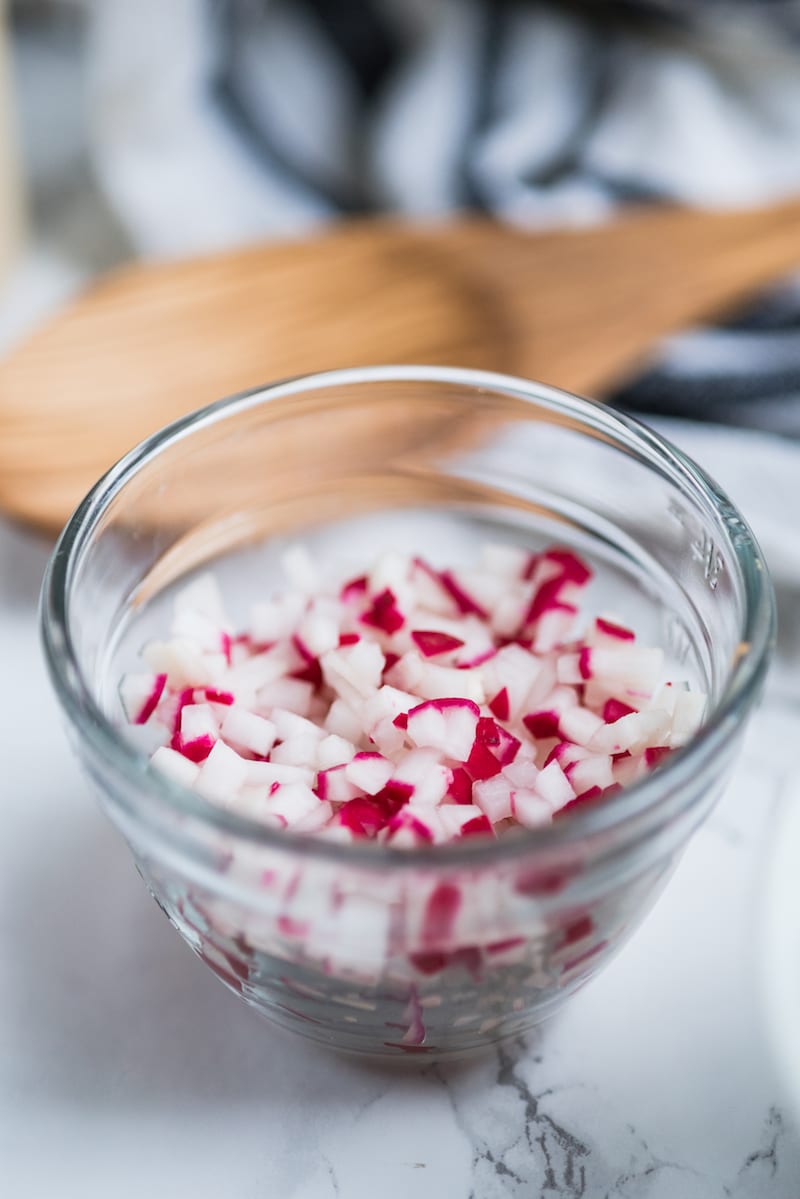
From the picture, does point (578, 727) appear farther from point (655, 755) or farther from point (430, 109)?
point (430, 109)

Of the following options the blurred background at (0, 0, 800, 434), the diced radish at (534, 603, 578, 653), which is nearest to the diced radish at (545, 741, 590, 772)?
the diced radish at (534, 603, 578, 653)

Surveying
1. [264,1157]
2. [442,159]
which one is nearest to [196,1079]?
[264,1157]

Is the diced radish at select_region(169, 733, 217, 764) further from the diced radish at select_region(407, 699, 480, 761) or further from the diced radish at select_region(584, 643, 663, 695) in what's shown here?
the diced radish at select_region(584, 643, 663, 695)

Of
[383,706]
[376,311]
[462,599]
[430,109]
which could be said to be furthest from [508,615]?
[430,109]

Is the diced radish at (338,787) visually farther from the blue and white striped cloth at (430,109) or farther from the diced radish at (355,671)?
the blue and white striped cloth at (430,109)

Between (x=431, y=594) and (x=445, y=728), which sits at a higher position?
(x=431, y=594)

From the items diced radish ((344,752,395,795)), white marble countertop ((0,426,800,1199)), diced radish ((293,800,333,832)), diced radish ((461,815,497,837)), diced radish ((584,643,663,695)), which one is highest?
diced radish ((584,643,663,695))

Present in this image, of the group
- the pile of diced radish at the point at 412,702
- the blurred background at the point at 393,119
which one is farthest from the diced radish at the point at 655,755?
the blurred background at the point at 393,119
